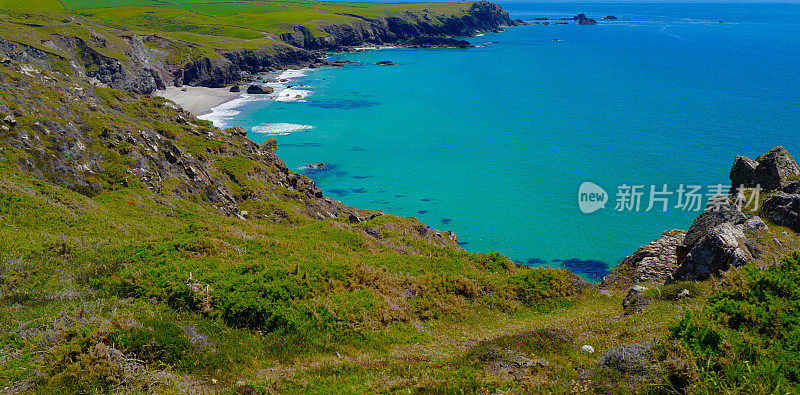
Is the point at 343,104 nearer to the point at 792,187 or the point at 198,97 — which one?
the point at 198,97

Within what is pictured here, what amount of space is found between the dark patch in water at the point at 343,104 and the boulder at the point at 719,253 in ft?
297

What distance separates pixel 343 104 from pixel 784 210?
9242cm

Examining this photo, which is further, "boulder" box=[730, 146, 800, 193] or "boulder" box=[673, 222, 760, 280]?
"boulder" box=[730, 146, 800, 193]

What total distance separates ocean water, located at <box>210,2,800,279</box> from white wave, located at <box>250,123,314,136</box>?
40cm

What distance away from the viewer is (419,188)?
66.1 meters

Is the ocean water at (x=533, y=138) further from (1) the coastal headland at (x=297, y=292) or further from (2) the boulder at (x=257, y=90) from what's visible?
(1) the coastal headland at (x=297, y=292)

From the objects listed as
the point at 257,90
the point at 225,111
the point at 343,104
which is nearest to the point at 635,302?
the point at 225,111

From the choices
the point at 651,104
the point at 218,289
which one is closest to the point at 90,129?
the point at 218,289

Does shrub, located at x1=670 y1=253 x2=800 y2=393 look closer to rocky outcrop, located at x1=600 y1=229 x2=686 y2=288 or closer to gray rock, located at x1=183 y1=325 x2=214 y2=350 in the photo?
gray rock, located at x1=183 y1=325 x2=214 y2=350

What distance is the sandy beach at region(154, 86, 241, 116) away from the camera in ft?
322

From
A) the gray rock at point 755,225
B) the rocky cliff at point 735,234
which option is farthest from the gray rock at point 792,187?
the gray rock at point 755,225

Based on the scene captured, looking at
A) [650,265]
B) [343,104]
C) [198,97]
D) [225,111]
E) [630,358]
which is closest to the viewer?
[630,358]

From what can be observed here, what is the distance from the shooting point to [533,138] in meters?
85.8

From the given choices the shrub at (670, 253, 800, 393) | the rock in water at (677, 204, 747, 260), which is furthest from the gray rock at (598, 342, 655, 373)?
the rock in water at (677, 204, 747, 260)
